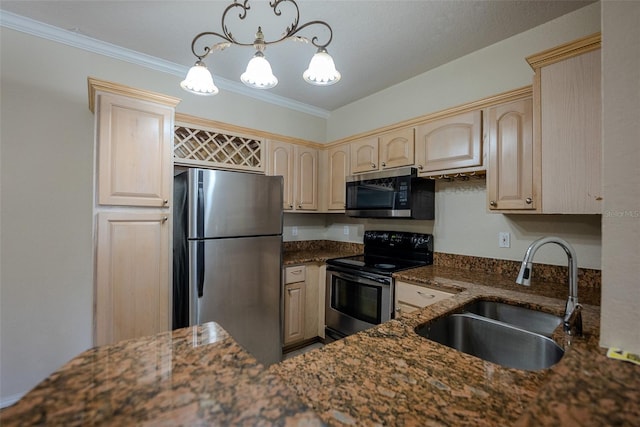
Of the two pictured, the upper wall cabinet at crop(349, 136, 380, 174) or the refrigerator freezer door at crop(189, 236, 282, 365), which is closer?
the refrigerator freezer door at crop(189, 236, 282, 365)

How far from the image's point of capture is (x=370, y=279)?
7.54 feet

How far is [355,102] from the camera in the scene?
130 inches

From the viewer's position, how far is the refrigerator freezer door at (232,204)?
201 cm

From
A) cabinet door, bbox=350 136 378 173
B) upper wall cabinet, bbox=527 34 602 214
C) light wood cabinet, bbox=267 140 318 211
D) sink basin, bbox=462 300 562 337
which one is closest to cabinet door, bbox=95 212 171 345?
light wood cabinet, bbox=267 140 318 211

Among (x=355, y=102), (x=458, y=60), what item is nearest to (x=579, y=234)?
(x=458, y=60)

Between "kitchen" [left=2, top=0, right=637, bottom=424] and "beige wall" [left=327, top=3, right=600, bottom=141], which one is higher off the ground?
"beige wall" [left=327, top=3, right=600, bottom=141]

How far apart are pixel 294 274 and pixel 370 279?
28.9 inches

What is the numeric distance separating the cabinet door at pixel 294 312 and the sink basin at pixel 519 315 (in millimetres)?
1552

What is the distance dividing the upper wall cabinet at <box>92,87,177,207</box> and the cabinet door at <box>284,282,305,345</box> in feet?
4.29

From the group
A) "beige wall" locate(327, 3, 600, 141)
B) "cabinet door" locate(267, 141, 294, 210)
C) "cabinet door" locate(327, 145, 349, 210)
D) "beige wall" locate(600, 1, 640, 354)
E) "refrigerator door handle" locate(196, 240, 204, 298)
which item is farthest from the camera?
"cabinet door" locate(327, 145, 349, 210)

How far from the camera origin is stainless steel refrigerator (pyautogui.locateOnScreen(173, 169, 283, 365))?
79.0 inches

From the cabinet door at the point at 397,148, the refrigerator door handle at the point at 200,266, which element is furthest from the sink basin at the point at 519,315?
the refrigerator door handle at the point at 200,266

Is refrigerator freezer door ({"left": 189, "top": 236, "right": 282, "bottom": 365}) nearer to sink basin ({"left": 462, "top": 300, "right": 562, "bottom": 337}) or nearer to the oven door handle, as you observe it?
the oven door handle

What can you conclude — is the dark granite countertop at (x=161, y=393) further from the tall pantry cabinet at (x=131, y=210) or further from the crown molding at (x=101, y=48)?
the crown molding at (x=101, y=48)
